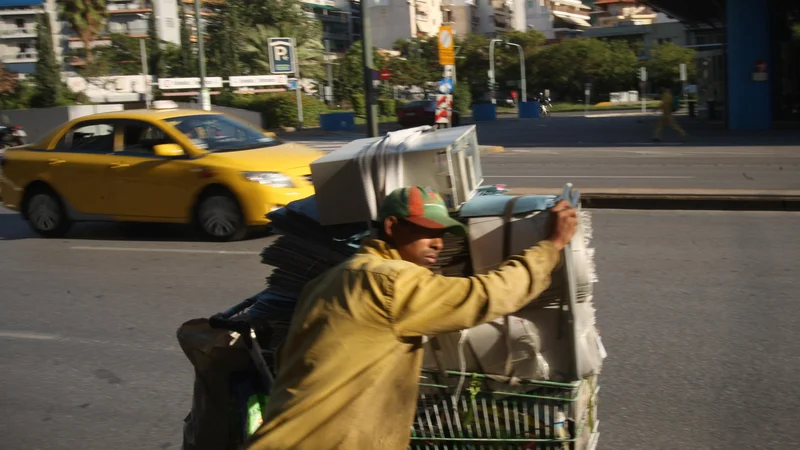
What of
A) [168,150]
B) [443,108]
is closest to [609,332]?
[168,150]

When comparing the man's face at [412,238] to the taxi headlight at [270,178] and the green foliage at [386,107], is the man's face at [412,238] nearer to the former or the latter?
the taxi headlight at [270,178]

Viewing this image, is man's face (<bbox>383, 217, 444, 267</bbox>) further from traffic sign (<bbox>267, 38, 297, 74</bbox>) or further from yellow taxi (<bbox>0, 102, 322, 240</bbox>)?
traffic sign (<bbox>267, 38, 297, 74</bbox>)

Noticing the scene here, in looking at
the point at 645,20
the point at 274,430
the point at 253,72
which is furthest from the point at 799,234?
the point at 645,20

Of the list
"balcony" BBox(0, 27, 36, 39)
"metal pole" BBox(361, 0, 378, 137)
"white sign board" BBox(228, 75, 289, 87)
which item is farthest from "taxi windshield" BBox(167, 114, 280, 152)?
"balcony" BBox(0, 27, 36, 39)

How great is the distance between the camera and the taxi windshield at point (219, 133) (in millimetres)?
10789

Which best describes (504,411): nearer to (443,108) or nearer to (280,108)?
(443,108)

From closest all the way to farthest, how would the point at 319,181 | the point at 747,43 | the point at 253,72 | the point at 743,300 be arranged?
the point at 319,181
the point at 743,300
the point at 747,43
the point at 253,72

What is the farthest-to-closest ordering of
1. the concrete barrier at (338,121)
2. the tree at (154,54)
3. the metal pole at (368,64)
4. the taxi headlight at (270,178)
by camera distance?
the tree at (154,54), the concrete barrier at (338,121), the metal pole at (368,64), the taxi headlight at (270,178)

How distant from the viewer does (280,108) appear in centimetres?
4338

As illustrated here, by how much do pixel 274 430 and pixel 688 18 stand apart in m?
44.2

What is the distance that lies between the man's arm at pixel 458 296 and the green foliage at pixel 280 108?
41.4 metres

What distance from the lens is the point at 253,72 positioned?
184 feet

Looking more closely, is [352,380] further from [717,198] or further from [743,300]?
[717,198]

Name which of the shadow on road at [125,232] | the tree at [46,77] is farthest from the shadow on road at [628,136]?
the tree at [46,77]
